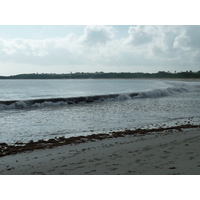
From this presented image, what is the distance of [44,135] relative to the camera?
1009 cm

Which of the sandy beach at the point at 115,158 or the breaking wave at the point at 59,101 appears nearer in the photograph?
the sandy beach at the point at 115,158

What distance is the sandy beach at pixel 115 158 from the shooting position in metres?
5.25

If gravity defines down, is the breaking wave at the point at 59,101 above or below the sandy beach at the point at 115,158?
above

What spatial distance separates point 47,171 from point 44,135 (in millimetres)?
4730

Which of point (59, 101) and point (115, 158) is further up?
point (59, 101)

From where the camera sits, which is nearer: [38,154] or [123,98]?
[38,154]

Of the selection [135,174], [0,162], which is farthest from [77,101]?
[135,174]

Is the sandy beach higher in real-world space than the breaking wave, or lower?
lower

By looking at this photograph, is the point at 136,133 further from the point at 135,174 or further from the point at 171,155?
the point at 135,174

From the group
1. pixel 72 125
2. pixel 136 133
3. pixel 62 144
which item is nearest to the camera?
pixel 62 144

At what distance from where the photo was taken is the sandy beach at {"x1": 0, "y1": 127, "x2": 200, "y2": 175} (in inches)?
207

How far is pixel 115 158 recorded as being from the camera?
6.29 meters

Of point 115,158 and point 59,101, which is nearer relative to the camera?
point 115,158

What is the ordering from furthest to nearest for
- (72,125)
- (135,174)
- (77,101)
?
(77,101)
(72,125)
(135,174)
